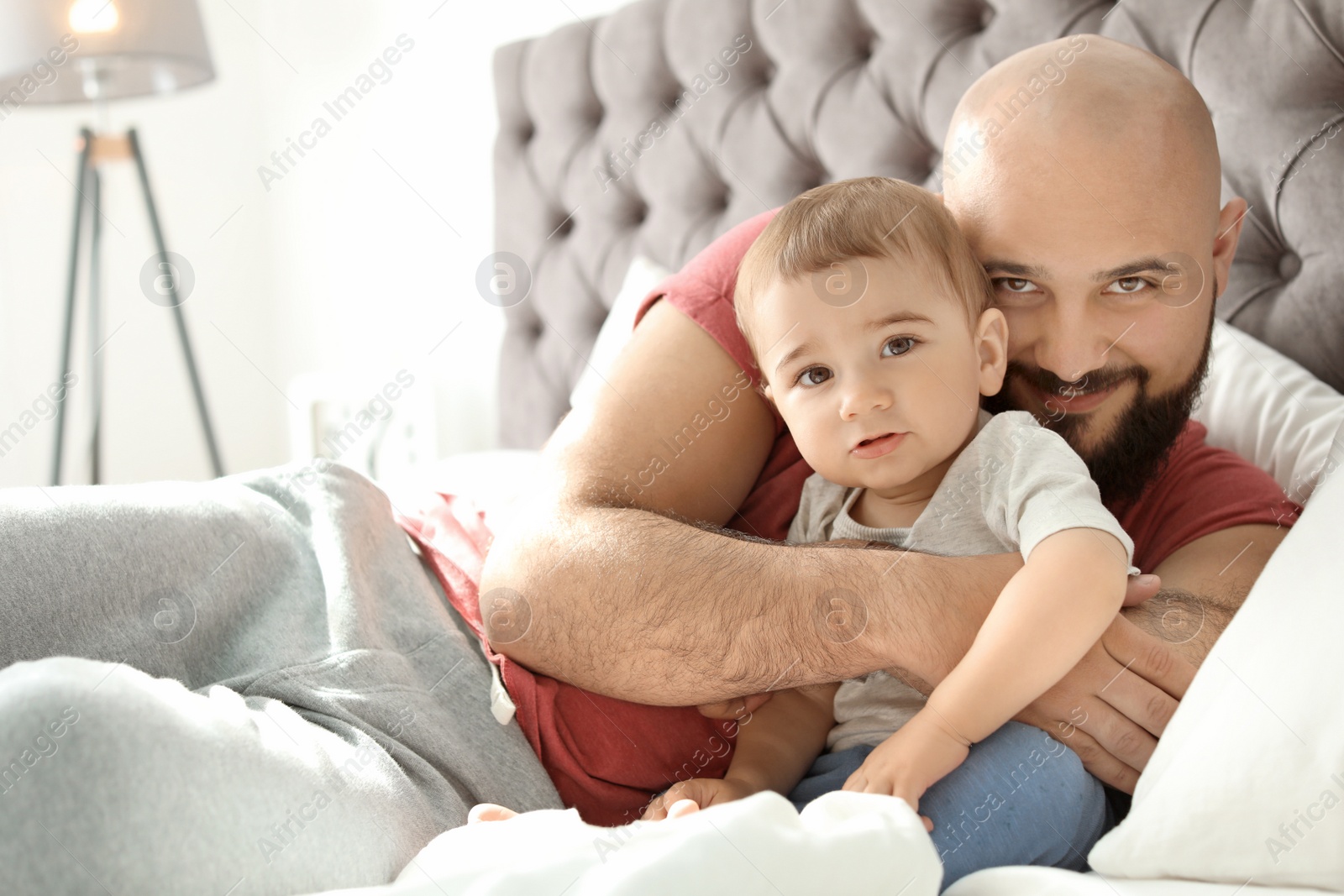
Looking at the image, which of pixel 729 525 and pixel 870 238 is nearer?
pixel 870 238

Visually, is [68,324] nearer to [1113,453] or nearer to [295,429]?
[295,429]

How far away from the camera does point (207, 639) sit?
98 centimetres

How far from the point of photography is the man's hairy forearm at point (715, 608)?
0.91 metres

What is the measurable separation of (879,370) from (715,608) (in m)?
0.28

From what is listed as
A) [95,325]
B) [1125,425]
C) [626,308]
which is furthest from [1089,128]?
[95,325]

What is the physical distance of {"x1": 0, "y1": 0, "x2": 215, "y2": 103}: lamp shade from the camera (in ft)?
8.08

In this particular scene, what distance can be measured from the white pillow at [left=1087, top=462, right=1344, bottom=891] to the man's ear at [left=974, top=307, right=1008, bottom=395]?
13.5 inches

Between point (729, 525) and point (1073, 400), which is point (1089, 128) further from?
point (729, 525)

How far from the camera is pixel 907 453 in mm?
981

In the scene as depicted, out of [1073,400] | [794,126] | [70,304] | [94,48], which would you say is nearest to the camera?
[1073,400]

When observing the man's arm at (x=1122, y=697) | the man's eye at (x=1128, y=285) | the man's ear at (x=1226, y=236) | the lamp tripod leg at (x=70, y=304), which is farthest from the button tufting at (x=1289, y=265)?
the lamp tripod leg at (x=70, y=304)

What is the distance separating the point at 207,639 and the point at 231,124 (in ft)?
10.4

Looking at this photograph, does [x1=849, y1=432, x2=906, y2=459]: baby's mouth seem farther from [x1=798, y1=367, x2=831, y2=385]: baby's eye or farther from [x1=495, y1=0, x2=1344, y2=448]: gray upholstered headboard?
[x1=495, y1=0, x2=1344, y2=448]: gray upholstered headboard

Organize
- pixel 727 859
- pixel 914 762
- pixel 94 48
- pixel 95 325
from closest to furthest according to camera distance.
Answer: pixel 727 859, pixel 914 762, pixel 94 48, pixel 95 325
